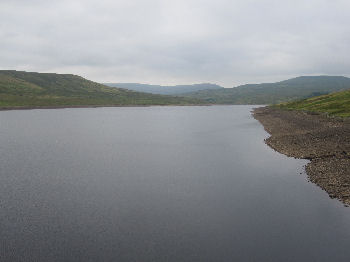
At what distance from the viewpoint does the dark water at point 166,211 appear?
2312 cm

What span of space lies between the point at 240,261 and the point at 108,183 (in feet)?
80.4

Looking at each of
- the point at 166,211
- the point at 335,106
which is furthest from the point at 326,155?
the point at 335,106

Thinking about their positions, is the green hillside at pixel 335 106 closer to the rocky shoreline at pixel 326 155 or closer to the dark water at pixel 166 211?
the rocky shoreline at pixel 326 155

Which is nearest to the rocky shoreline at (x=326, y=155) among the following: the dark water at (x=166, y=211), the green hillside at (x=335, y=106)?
the dark water at (x=166, y=211)

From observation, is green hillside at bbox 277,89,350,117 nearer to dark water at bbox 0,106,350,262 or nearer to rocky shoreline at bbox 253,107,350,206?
rocky shoreline at bbox 253,107,350,206

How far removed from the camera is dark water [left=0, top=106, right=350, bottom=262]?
23125mm

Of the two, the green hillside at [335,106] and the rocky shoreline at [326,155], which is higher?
the green hillside at [335,106]

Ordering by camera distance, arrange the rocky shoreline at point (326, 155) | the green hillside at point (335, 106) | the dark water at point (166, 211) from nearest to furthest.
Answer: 1. the dark water at point (166, 211)
2. the rocky shoreline at point (326, 155)
3. the green hillside at point (335, 106)

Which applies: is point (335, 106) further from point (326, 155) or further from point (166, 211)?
point (166, 211)

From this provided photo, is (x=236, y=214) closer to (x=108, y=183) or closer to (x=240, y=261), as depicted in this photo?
(x=240, y=261)

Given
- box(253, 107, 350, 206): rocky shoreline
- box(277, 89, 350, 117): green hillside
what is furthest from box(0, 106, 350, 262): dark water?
box(277, 89, 350, 117): green hillside

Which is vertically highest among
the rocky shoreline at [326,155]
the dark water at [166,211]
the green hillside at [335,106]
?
the green hillside at [335,106]

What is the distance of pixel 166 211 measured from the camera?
102 ft

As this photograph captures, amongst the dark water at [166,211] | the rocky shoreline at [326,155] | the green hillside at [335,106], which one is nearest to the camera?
the dark water at [166,211]
